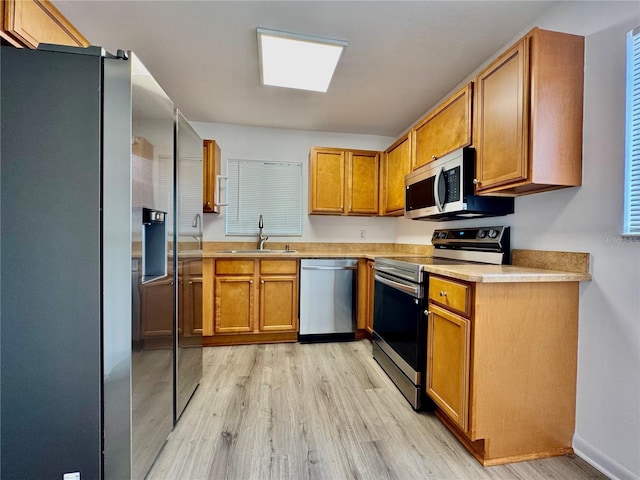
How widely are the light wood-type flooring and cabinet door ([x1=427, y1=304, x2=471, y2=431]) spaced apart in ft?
0.68

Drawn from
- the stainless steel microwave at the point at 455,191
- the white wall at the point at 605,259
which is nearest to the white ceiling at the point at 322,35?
the white wall at the point at 605,259

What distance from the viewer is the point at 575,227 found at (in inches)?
59.7

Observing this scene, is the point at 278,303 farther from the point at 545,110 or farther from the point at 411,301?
the point at 545,110

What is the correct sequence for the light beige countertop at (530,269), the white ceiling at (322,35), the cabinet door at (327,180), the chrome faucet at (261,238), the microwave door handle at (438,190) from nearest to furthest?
the light beige countertop at (530,269) < the white ceiling at (322,35) < the microwave door handle at (438,190) < the cabinet door at (327,180) < the chrome faucet at (261,238)

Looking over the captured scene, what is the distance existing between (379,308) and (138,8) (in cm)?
265

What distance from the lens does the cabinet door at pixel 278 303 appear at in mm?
2949

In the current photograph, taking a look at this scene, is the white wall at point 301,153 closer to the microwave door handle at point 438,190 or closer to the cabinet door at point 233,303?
the cabinet door at point 233,303

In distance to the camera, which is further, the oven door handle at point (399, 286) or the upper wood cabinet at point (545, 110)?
the oven door handle at point (399, 286)

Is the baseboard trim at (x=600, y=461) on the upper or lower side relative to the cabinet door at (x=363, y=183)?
lower

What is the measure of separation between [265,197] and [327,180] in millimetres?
809

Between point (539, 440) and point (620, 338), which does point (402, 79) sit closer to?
point (620, 338)

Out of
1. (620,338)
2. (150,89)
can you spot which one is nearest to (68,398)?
(150,89)

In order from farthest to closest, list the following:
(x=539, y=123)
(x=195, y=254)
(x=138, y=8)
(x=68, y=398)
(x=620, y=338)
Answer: (x=195, y=254), (x=138, y=8), (x=539, y=123), (x=620, y=338), (x=68, y=398)

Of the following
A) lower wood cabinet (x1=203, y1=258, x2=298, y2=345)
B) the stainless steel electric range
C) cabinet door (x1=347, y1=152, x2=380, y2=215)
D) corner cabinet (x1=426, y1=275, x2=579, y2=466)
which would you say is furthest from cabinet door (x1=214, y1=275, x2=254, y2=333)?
corner cabinet (x1=426, y1=275, x2=579, y2=466)
